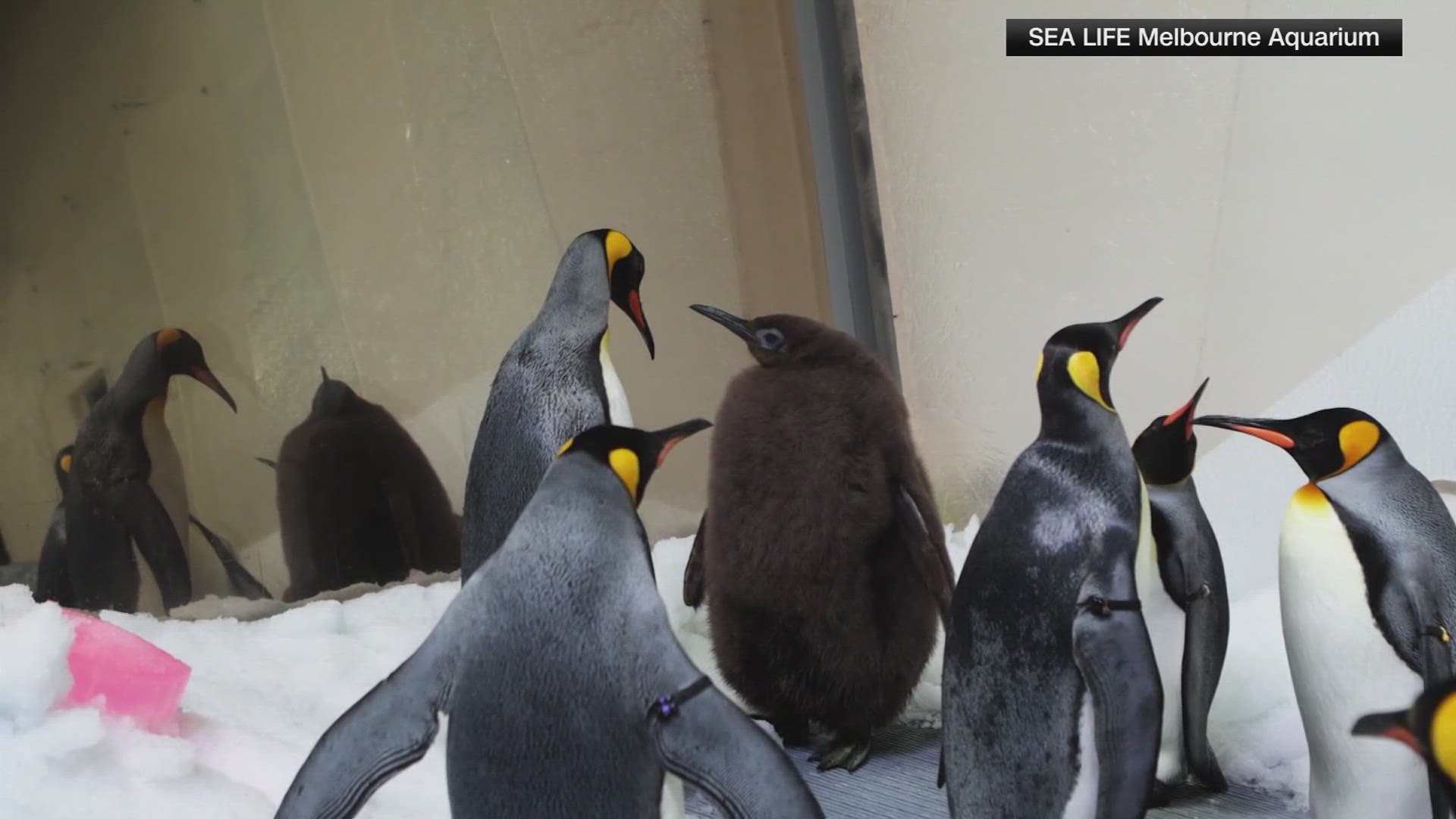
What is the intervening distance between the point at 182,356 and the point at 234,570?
1.06 ft

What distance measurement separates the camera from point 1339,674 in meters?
1.18

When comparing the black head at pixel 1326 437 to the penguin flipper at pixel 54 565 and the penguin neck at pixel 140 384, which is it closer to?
the penguin neck at pixel 140 384

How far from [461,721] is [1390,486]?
940 mm

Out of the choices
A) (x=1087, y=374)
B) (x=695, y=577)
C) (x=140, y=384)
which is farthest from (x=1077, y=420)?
(x=140, y=384)

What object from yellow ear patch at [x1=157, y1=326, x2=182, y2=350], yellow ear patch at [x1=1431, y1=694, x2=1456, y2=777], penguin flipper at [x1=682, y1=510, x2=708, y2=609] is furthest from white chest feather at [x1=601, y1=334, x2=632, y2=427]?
yellow ear patch at [x1=1431, y1=694, x2=1456, y2=777]

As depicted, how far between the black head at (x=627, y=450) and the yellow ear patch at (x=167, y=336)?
3.05ft

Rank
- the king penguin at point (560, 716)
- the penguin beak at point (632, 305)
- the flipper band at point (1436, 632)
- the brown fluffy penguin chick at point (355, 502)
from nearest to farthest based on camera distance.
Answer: the king penguin at point (560, 716) → the flipper band at point (1436, 632) → the penguin beak at point (632, 305) → the brown fluffy penguin chick at point (355, 502)

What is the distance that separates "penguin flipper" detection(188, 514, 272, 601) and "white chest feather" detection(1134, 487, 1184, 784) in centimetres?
125

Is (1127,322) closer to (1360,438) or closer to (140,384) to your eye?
(1360,438)

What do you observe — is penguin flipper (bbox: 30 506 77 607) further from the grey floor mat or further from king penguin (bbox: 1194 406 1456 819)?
king penguin (bbox: 1194 406 1456 819)

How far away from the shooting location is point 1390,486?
1.20 meters

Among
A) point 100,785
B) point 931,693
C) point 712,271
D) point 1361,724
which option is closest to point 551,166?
point 712,271

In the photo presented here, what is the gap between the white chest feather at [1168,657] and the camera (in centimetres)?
134

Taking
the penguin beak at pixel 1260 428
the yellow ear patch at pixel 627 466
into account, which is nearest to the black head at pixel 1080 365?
the penguin beak at pixel 1260 428
